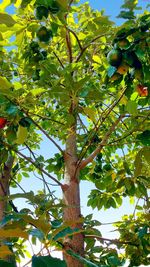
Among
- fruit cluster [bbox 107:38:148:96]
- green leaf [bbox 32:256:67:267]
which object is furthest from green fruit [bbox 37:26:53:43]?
green leaf [bbox 32:256:67:267]

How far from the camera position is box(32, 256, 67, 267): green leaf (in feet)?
3.98

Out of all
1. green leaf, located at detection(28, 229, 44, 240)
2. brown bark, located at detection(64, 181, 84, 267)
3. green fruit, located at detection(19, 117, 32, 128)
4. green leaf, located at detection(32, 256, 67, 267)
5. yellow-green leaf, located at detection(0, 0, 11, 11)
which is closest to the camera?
green leaf, located at detection(32, 256, 67, 267)

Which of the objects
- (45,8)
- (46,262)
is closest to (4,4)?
(45,8)

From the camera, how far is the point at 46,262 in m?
1.23

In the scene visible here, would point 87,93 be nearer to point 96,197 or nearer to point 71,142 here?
point 71,142

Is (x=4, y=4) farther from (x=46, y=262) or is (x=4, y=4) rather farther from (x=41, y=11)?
(x=46, y=262)

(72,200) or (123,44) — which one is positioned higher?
(123,44)

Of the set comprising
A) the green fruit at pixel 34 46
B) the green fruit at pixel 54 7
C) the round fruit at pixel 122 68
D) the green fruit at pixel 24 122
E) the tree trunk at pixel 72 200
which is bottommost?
the tree trunk at pixel 72 200

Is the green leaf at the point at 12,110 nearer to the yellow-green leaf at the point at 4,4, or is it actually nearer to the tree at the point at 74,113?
the tree at the point at 74,113

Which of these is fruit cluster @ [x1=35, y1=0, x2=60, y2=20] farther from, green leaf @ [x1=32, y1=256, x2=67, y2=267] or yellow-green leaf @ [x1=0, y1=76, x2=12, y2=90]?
green leaf @ [x1=32, y1=256, x2=67, y2=267]

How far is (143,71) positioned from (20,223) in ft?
4.00

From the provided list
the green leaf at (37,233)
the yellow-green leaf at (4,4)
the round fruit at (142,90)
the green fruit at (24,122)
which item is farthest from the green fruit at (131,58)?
the yellow-green leaf at (4,4)

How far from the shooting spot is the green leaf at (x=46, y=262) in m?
1.21

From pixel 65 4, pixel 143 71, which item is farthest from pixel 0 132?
pixel 143 71
